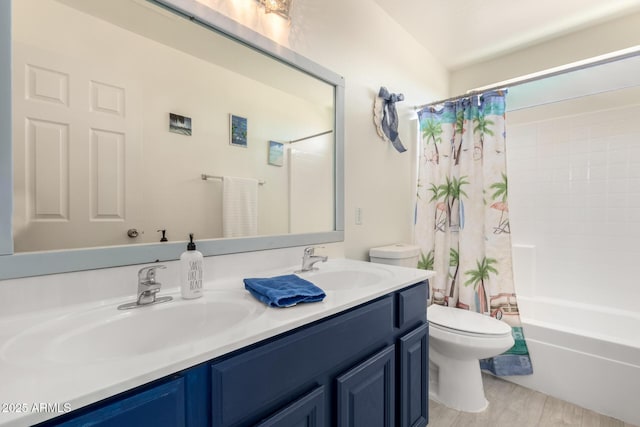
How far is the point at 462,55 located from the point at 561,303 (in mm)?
2225

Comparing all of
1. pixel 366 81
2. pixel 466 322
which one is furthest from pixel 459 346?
pixel 366 81

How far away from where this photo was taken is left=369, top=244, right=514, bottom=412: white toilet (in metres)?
1.59

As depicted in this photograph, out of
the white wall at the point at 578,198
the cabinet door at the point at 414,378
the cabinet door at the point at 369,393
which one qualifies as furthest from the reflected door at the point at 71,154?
the white wall at the point at 578,198

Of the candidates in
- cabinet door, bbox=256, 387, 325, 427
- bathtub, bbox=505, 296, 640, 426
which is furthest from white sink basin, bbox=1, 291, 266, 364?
bathtub, bbox=505, 296, 640, 426

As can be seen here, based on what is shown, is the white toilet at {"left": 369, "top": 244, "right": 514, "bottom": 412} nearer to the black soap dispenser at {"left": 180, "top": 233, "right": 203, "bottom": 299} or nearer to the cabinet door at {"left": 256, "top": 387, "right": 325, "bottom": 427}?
the cabinet door at {"left": 256, "top": 387, "right": 325, "bottom": 427}

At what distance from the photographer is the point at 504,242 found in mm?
1998

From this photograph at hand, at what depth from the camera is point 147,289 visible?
89cm

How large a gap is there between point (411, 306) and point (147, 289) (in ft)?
3.32

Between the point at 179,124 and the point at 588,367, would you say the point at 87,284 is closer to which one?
the point at 179,124

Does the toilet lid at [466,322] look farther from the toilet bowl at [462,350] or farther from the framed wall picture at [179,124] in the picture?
the framed wall picture at [179,124]

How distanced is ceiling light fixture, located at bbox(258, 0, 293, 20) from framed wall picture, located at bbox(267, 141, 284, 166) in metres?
0.58

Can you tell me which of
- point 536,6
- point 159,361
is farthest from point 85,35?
point 536,6

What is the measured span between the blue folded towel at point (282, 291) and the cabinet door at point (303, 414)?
0.83ft

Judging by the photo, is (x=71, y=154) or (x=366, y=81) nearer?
(x=71, y=154)
